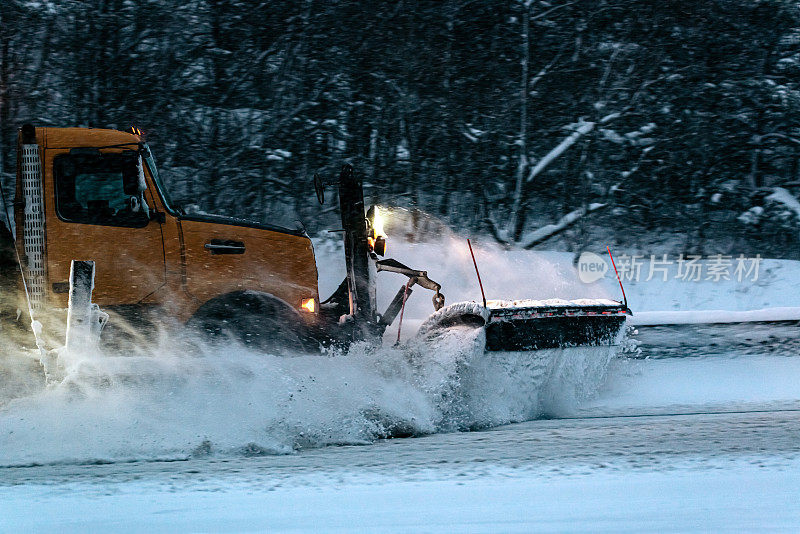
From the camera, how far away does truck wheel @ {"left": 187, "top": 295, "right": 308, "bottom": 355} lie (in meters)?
6.81

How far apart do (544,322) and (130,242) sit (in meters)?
3.09

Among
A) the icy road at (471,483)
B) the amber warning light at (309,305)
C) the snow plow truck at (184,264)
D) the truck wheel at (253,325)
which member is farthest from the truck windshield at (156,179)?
the icy road at (471,483)

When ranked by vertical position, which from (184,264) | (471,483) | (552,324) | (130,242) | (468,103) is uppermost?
(468,103)

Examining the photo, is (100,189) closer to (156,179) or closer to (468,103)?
(156,179)

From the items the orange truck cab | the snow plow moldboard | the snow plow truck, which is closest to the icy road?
the snow plow moldboard

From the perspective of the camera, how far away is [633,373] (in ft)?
26.3

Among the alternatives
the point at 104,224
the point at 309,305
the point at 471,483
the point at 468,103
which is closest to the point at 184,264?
the point at 104,224

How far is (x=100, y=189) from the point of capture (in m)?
6.70

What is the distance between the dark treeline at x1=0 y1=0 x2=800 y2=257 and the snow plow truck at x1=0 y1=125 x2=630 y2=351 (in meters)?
6.96

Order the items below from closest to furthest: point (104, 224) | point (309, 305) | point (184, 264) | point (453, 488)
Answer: point (453, 488), point (104, 224), point (184, 264), point (309, 305)

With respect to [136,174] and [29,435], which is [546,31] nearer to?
[136,174]

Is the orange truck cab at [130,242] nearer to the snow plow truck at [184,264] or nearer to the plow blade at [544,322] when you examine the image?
the snow plow truck at [184,264]

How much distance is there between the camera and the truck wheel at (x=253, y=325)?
6.81m

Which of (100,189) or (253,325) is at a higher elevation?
(100,189)
